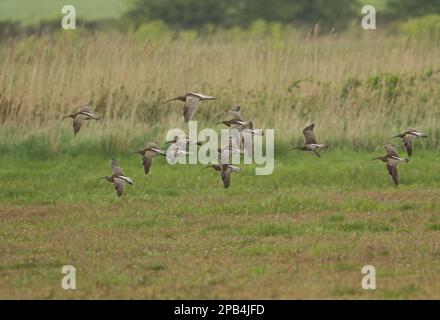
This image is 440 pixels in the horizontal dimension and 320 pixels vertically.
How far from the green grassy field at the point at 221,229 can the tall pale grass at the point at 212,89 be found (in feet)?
2.18

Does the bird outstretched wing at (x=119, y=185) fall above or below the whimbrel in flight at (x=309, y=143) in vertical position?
below

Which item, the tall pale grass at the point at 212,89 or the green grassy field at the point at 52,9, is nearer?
the tall pale grass at the point at 212,89

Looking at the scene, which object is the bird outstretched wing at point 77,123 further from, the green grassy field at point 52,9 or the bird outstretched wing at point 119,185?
the green grassy field at point 52,9

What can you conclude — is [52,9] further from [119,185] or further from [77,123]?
[119,185]

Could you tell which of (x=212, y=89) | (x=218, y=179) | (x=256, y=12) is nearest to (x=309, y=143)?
(x=218, y=179)

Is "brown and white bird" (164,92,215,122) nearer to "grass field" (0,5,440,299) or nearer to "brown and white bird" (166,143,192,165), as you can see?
"brown and white bird" (166,143,192,165)

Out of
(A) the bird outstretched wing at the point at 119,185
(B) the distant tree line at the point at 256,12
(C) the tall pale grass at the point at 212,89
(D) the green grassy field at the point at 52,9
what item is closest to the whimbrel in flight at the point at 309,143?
(A) the bird outstretched wing at the point at 119,185

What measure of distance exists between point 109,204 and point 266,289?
4.36 m

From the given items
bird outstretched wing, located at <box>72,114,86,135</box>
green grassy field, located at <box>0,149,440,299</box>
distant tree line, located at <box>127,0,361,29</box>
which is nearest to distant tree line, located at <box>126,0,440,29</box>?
distant tree line, located at <box>127,0,361,29</box>

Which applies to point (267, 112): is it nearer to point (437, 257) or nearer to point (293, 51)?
point (293, 51)

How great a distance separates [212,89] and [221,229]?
5.95 metres

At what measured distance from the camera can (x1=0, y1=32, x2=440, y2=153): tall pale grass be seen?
16750 mm

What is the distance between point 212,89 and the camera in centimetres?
1792

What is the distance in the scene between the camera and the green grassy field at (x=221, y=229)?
32.4 ft
